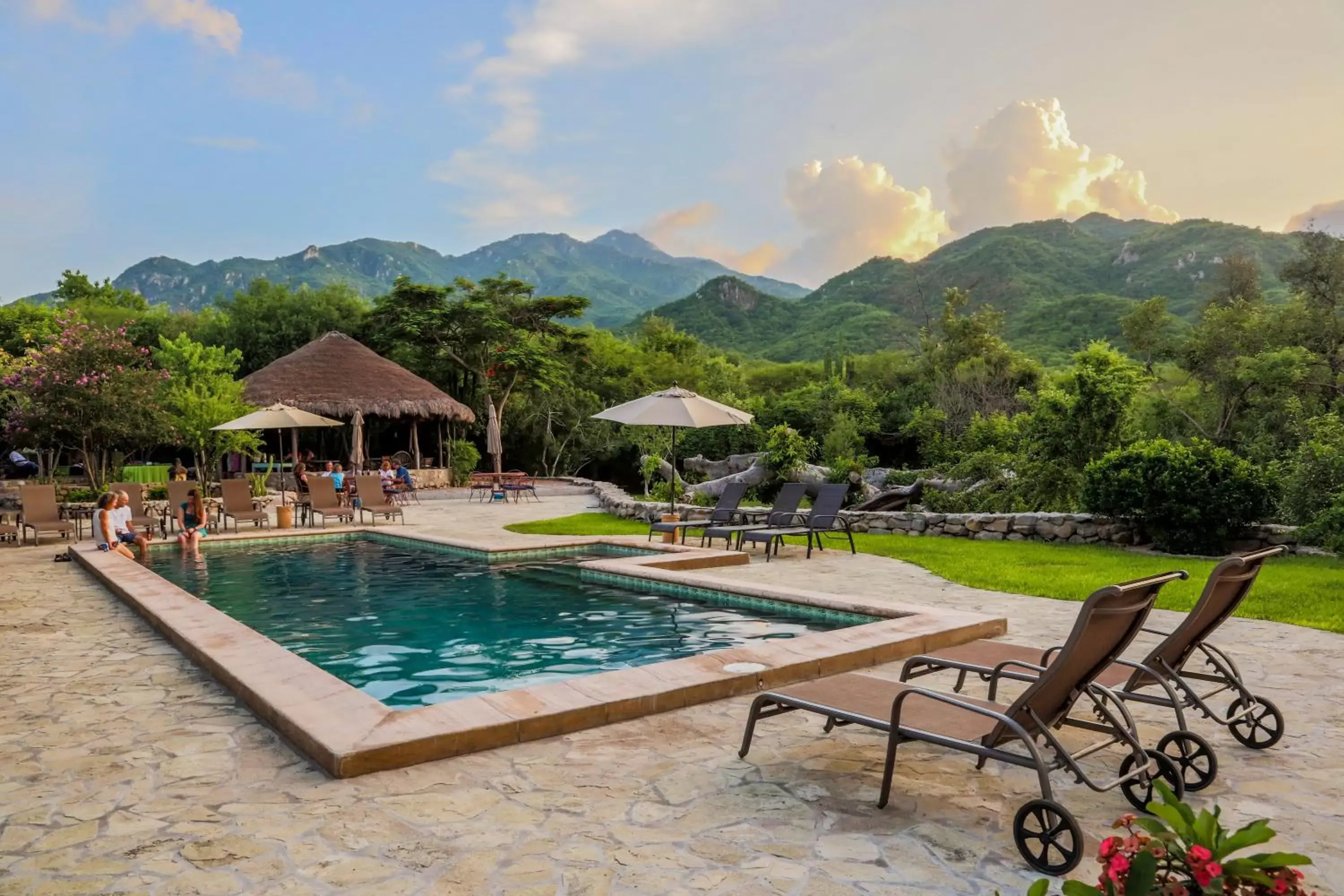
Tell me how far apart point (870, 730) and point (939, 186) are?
31.0 m

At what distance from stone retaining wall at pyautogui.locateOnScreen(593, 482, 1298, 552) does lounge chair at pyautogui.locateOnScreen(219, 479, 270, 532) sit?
238 inches

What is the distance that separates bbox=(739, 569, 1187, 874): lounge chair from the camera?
2.57m

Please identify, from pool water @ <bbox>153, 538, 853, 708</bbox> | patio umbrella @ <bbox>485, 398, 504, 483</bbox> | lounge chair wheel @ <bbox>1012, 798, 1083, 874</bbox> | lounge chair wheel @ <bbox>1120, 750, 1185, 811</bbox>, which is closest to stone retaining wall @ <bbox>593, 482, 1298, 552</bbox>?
pool water @ <bbox>153, 538, 853, 708</bbox>

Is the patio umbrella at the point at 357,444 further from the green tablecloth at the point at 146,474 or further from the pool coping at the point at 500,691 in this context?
the pool coping at the point at 500,691

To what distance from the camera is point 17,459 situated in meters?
25.8

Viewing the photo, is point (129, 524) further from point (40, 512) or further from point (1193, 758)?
point (1193, 758)

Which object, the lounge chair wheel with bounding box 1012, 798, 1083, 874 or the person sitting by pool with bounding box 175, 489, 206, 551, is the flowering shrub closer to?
the lounge chair wheel with bounding box 1012, 798, 1083, 874

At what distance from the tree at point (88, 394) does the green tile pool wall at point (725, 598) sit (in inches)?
370

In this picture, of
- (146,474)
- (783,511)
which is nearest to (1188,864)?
(783,511)

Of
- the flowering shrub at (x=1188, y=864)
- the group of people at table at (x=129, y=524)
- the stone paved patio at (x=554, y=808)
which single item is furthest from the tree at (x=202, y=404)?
the flowering shrub at (x=1188, y=864)

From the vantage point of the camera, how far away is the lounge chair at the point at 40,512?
38.0 ft

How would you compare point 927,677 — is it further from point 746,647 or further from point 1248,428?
point 1248,428

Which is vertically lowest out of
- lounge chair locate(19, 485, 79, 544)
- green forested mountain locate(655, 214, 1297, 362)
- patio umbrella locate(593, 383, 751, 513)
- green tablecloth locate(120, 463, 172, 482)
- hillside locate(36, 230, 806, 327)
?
lounge chair locate(19, 485, 79, 544)

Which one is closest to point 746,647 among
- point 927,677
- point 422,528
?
point 927,677
